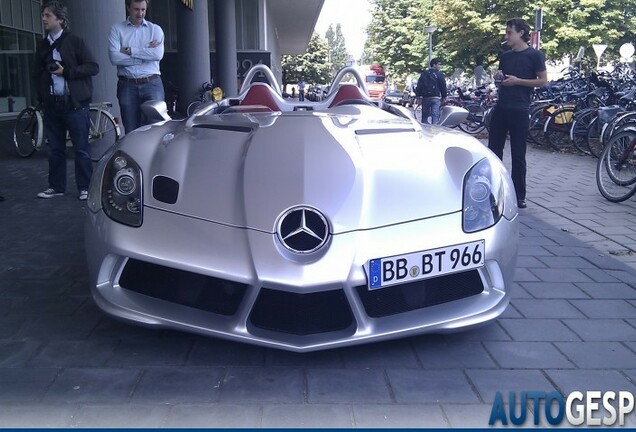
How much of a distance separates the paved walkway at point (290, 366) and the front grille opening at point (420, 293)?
252 millimetres

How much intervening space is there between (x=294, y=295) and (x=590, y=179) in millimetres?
6867

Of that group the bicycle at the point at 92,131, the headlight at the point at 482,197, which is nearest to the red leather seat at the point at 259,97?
the headlight at the point at 482,197

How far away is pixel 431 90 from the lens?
13789 millimetres

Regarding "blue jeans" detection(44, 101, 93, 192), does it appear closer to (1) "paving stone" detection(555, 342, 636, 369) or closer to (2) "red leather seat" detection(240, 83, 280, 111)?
(2) "red leather seat" detection(240, 83, 280, 111)

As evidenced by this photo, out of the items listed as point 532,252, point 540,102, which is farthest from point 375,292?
point 540,102

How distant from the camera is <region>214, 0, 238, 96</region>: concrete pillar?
18156 millimetres

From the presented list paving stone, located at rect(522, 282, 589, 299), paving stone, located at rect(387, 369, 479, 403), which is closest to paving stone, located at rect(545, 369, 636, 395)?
paving stone, located at rect(387, 369, 479, 403)

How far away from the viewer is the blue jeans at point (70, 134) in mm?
6074

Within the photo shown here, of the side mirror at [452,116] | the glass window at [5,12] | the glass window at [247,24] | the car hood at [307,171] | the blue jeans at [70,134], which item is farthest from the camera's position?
the glass window at [247,24]

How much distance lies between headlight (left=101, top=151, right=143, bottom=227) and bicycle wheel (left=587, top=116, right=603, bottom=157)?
906 centimetres

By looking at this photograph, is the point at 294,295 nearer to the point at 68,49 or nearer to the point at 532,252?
the point at 532,252

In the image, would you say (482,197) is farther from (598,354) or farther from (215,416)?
(215,416)

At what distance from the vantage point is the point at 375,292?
2766mm

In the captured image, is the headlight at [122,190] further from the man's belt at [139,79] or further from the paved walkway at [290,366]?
the man's belt at [139,79]
